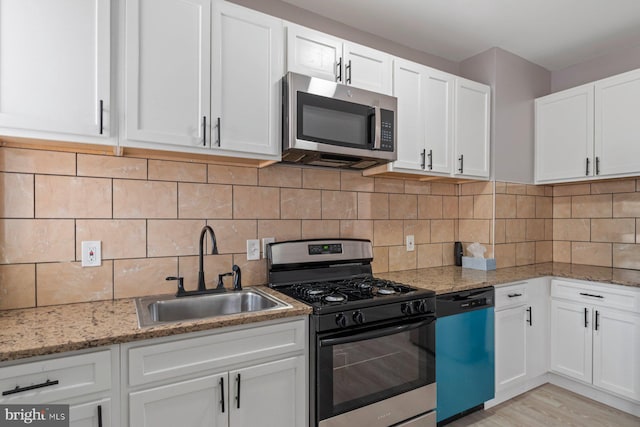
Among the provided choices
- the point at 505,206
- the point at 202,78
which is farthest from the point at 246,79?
the point at 505,206

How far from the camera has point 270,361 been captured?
156 cm

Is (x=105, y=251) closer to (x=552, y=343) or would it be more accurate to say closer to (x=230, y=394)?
(x=230, y=394)

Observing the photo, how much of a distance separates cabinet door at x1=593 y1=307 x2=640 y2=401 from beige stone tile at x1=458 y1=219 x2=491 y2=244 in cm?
88

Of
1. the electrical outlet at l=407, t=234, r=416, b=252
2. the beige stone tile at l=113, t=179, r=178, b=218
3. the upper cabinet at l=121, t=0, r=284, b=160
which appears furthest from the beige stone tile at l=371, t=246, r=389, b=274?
the beige stone tile at l=113, t=179, r=178, b=218

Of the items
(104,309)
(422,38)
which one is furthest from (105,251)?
(422,38)

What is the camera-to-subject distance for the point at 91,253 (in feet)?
5.61

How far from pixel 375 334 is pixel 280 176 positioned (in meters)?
1.10

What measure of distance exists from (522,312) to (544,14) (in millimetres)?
2109

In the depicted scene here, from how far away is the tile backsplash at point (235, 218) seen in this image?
5.28 ft

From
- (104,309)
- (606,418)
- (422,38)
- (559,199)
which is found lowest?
(606,418)

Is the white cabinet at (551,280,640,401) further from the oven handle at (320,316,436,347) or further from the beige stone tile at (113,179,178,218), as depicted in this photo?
the beige stone tile at (113,179,178,218)

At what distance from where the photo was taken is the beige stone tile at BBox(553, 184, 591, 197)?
3.15 meters

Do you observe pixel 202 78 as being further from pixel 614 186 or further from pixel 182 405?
pixel 614 186

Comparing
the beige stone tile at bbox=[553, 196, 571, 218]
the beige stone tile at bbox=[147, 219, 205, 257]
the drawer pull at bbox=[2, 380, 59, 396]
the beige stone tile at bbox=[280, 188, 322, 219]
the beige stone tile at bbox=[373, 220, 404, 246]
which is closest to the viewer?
the drawer pull at bbox=[2, 380, 59, 396]
